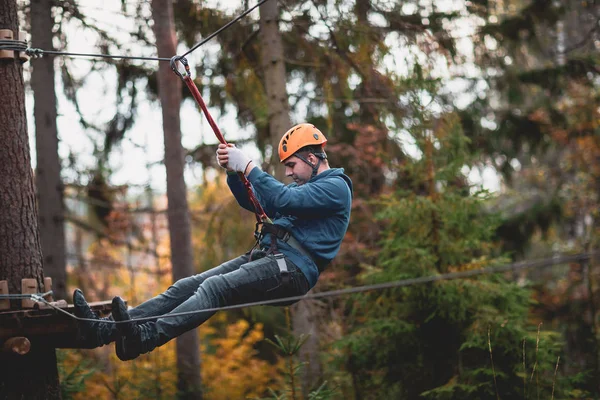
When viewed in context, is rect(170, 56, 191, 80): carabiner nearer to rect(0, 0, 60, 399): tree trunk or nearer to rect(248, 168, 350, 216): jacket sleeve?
rect(248, 168, 350, 216): jacket sleeve

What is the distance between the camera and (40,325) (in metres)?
4.25

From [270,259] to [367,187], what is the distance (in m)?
6.42

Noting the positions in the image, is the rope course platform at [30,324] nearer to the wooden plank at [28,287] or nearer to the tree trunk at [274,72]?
the wooden plank at [28,287]

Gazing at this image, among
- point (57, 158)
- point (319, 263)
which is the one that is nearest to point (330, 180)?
point (319, 263)

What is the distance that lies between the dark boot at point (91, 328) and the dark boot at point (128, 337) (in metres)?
0.10

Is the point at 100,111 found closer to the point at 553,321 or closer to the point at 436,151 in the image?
the point at 436,151

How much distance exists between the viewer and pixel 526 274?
17406 mm

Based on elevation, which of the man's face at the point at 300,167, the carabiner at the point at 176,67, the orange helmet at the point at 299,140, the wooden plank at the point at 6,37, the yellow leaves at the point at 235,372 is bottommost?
the yellow leaves at the point at 235,372

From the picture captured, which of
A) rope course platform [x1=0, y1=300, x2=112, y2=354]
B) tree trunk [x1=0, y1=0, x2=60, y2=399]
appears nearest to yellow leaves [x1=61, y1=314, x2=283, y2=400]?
tree trunk [x1=0, y1=0, x2=60, y2=399]

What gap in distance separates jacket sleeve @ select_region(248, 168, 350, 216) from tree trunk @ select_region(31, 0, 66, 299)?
6.32 meters

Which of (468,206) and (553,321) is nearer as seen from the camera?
(468,206)

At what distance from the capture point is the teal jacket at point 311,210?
412 centimetres

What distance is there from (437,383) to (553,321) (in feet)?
24.4

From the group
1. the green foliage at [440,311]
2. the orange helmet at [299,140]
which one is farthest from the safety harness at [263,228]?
the green foliage at [440,311]
